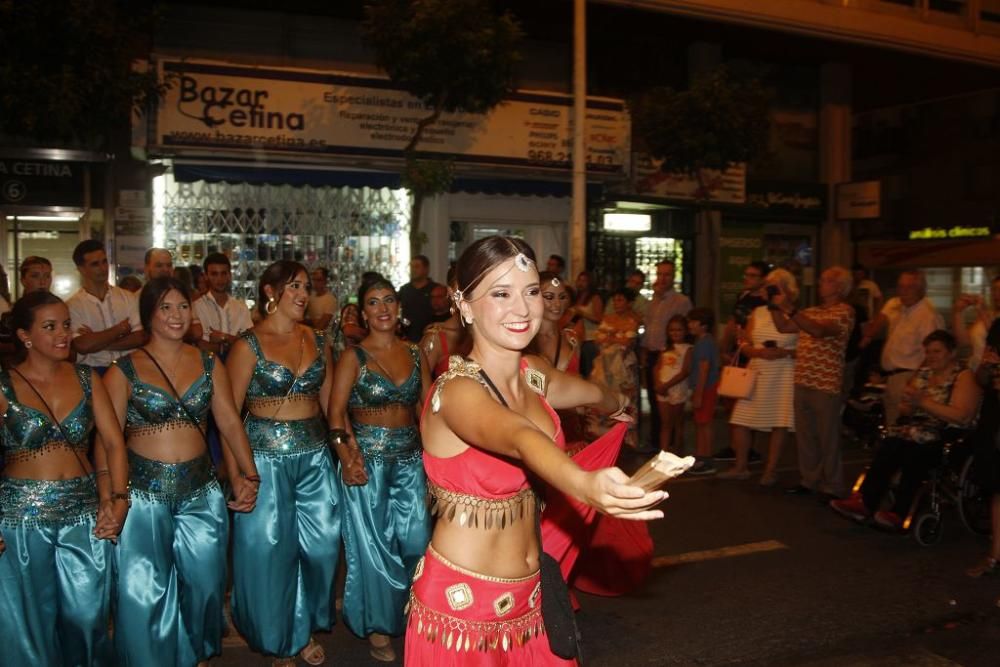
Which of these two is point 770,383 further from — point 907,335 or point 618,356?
point 907,335

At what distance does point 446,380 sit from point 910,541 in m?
5.58

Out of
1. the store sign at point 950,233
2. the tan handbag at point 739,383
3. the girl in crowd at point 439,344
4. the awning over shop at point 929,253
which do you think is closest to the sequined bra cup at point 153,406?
the girl in crowd at point 439,344

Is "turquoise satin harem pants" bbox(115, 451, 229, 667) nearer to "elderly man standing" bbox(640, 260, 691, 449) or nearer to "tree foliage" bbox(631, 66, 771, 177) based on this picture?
"elderly man standing" bbox(640, 260, 691, 449)

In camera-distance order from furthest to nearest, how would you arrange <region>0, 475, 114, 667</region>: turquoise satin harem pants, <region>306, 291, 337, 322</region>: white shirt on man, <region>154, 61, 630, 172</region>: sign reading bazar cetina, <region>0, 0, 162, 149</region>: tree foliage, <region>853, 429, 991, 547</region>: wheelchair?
1. <region>154, 61, 630, 172</region>: sign reading bazar cetina
2. <region>306, 291, 337, 322</region>: white shirt on man
3. <region>0, 0, 162, 149</region>: tree foliage
4. <region>853, 429, 991, 547</region>: wheelchair
5. <region>0, 475, 114, 667</region>: turquoise satin harem pants

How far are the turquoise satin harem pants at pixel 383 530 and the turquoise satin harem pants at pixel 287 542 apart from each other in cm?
12

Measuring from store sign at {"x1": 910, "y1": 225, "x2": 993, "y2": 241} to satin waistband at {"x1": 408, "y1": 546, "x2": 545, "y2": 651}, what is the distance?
20590mm

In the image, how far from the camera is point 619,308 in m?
10.6

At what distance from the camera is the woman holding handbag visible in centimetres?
888

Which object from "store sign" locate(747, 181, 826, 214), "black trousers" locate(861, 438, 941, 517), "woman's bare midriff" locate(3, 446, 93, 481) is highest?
"store sign" locate(747, 181, 826, 214)

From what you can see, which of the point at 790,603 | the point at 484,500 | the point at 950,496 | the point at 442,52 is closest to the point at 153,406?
the point at 484,500

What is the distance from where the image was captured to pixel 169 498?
14.3 feet

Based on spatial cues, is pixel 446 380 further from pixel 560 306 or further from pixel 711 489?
pixel 711 489

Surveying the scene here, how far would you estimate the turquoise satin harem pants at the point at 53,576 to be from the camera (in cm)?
405

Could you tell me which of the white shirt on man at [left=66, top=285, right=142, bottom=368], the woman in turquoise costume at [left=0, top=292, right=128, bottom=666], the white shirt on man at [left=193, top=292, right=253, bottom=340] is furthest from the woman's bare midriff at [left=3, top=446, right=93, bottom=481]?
the white shirt on man at [left=193, top=292, right=253, bottom=340]
